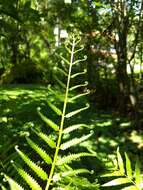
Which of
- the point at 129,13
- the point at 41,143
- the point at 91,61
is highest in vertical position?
the point at 129,13

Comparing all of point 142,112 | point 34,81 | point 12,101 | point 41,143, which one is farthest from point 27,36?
point 41,143

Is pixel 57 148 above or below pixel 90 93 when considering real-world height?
above

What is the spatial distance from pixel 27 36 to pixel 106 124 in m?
9.02

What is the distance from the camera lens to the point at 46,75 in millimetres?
15141

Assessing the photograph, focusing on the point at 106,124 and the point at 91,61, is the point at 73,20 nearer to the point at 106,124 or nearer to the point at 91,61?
the point at 91,61

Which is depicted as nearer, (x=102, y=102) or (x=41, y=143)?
(x=41, y=143)

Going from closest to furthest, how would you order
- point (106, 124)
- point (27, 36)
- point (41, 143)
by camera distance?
1. point (41, 143)
2. point (106, 124)
3. point (27, 36)

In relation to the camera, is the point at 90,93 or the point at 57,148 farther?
the point at 90,93

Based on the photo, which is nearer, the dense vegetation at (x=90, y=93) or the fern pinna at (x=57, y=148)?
the fern pinna at (x=57, y=148)

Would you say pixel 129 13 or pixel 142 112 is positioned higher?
pixel 129 13

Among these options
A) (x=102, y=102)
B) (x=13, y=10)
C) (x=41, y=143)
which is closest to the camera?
(x=13, y=10)

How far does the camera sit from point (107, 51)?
11266 millimetres

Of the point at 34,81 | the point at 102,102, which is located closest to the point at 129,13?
the point at 102,102

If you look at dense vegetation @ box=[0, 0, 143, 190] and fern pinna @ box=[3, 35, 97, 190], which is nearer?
fern pinna @ box=[3, 35, 97, 190]
